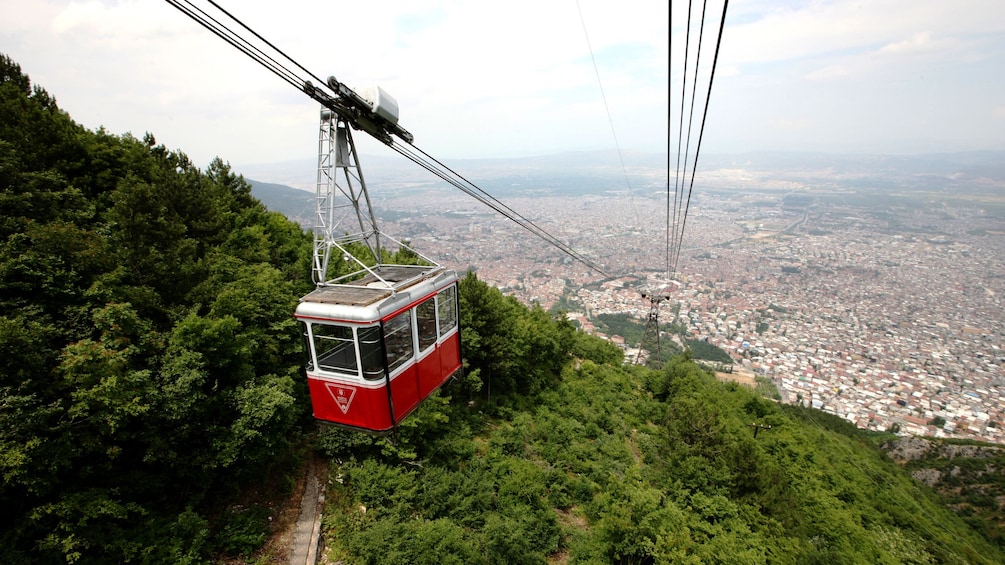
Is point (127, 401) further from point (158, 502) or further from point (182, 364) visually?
point (158, 502)

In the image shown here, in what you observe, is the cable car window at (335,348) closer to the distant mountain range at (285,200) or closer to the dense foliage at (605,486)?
the dense foliage at (605,486)

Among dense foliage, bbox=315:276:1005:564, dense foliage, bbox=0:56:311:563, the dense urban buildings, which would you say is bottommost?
the dense urban buildings

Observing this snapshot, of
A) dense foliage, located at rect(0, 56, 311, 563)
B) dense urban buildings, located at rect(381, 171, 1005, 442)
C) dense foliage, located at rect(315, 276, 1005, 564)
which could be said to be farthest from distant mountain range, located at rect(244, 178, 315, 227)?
dense foliage, located at rect(315, 276, 1005, 564)

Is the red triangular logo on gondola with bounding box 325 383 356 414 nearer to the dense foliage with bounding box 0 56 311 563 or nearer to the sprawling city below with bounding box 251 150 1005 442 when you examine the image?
the dense foliage with bounding box 0 56 311 563

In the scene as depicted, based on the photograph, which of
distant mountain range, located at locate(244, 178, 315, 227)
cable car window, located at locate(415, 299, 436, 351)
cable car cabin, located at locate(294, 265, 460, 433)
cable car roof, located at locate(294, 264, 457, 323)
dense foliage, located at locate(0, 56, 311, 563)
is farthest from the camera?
distant mountain range, located at locate(244, 178, 315, 227)

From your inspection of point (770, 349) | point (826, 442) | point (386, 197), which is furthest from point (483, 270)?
point (826, 442)

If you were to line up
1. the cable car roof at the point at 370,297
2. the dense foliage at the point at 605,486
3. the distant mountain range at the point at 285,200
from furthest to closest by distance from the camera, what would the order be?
the distant mountain range at the point at 285,200, the dense foliage at the point at 605,486, the cable car roof at the point at 370,297

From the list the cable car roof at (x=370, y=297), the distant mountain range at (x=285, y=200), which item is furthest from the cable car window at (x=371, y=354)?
the distant mountain range at (x=285, y=200)

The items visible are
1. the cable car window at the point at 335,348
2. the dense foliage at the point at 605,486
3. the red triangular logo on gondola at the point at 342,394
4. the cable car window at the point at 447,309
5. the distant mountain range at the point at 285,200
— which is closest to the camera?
the cable car window at the point at 335,348
